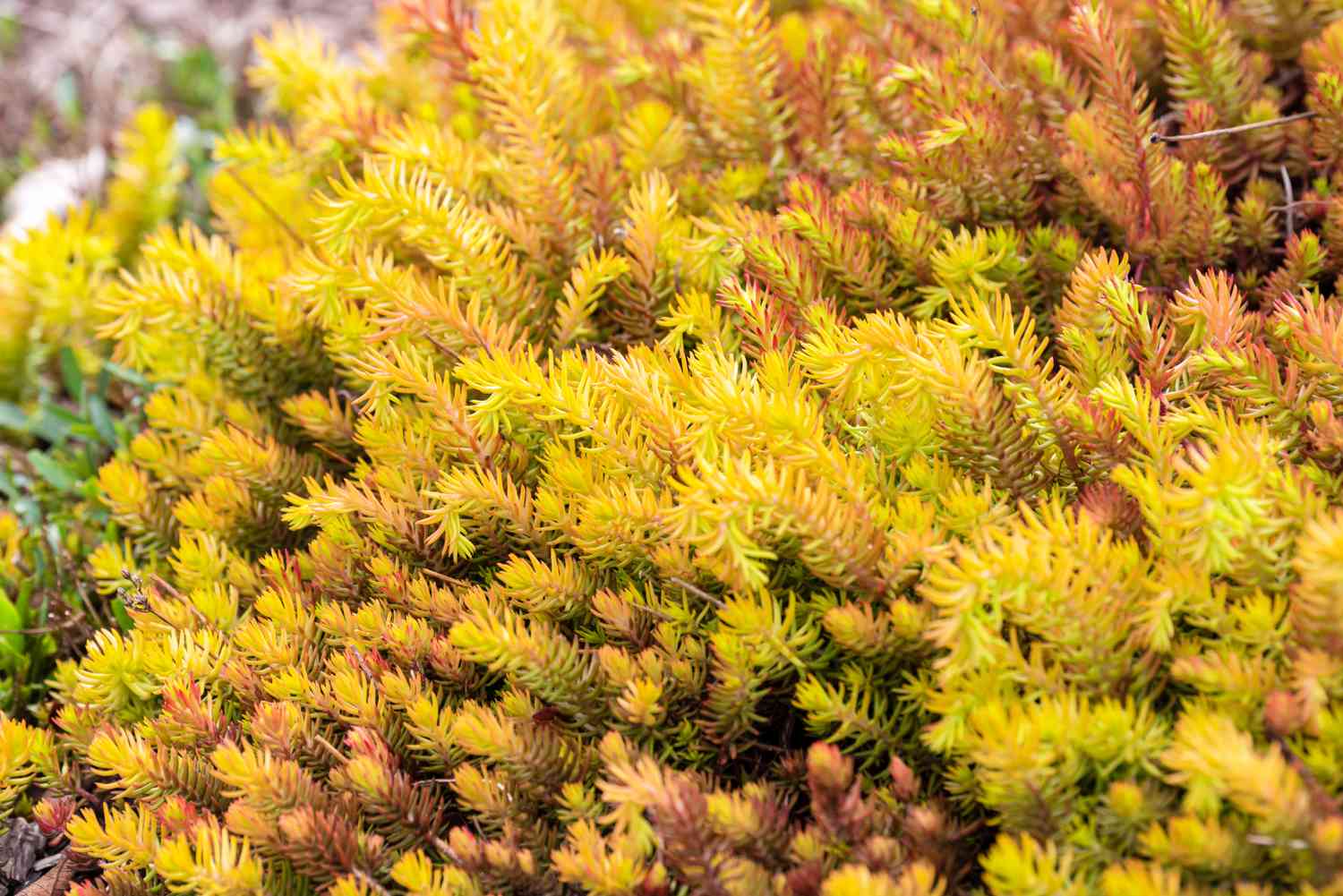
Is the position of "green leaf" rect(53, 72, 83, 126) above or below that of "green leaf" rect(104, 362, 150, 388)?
above

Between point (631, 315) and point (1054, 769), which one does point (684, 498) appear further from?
point (631, 315)

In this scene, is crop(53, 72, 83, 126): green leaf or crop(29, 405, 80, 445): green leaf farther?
crop(53, 72, 83, 126): green leaf

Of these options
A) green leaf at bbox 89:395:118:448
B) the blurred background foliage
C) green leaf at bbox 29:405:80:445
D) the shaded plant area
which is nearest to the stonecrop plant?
the blurred background foliage

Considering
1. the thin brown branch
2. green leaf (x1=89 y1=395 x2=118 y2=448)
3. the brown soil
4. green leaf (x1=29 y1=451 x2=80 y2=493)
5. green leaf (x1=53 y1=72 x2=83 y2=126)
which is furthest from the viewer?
the brown soil

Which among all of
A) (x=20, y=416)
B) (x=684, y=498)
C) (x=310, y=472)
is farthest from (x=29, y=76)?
(x=684, y=498)

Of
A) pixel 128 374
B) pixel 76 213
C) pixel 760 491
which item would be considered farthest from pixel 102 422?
pixel 760 491

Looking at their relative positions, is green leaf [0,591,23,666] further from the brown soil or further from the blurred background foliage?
the brown soil
